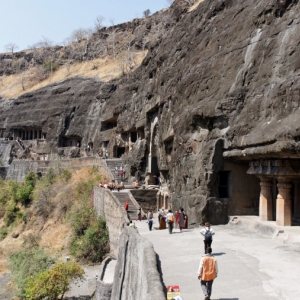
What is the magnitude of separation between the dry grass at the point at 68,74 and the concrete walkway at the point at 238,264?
114 ft

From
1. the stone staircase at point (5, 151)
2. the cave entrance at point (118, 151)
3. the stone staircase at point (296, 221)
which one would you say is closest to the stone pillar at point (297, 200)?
the stone staircase at point (296, 221)

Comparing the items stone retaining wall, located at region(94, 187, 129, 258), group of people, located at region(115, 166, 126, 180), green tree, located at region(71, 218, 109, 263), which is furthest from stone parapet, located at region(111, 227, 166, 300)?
group of people, located at region(115, 166, 126, 180)

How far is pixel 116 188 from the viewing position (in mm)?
23328

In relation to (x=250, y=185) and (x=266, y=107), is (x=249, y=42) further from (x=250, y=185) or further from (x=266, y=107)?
(x=250, y=185)

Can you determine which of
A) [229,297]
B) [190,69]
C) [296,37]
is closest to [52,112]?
[190,69]

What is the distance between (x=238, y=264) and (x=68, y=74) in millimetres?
49748

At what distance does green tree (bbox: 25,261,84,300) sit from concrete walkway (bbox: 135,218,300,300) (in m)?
3.91

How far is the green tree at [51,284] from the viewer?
46.2ft

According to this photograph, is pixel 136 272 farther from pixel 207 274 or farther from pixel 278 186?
pixel 278 186

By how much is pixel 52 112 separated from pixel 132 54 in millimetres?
13426

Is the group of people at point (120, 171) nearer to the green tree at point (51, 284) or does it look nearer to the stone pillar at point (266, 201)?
the green tree at point (51, 284)

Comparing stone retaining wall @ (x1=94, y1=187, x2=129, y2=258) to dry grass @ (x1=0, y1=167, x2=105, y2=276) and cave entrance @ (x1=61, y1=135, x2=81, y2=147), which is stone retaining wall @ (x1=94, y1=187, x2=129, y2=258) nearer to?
dry grass @ (x1=0, y1=167, x2=105, y2=276)

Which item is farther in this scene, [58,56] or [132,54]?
[58,56]

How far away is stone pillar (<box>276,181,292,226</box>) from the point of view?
12.3 meters
